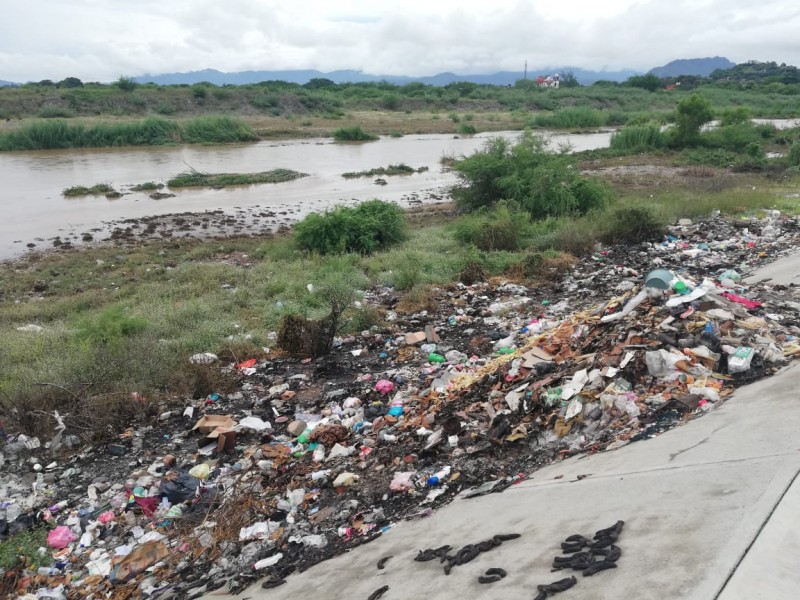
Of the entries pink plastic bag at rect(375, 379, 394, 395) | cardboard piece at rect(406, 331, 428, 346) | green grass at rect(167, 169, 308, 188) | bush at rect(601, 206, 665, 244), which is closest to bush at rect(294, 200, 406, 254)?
bush at rect(601, 206, 665, 244)

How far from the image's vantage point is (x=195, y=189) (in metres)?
19.6

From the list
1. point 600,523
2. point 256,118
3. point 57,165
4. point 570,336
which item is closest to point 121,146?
point 57,165

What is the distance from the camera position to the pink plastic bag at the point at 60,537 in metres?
3.37

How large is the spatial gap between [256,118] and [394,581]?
42.0m

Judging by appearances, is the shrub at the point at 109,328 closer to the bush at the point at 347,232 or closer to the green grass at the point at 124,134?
the bush at the point at 347,232

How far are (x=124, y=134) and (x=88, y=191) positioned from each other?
13910mm

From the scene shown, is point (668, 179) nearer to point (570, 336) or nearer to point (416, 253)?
point (416, 253)

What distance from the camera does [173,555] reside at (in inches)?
127

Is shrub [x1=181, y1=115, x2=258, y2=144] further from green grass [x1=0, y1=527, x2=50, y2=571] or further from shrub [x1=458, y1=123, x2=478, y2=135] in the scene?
green grass [x1=0, y1=527, x2=50, y2=571]

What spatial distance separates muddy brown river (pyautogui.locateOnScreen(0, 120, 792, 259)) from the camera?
1514cm

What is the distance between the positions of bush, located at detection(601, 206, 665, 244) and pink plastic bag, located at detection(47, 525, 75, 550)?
8409 millimetres

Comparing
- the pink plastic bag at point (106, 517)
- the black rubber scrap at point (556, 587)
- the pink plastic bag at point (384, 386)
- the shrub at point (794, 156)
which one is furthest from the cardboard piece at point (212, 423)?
the shrub at point (794, 156)

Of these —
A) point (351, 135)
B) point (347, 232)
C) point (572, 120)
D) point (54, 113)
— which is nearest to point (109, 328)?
point (347, 232)

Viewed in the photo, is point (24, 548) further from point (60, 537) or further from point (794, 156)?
point (794, 156)
